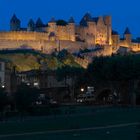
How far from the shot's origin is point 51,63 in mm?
122375

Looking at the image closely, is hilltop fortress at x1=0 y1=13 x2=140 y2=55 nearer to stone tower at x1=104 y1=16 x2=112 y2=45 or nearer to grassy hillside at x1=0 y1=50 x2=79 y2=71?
stone tower at x1=104 y1=16 x2=112 y2=45

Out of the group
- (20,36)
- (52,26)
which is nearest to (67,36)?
(52,26)

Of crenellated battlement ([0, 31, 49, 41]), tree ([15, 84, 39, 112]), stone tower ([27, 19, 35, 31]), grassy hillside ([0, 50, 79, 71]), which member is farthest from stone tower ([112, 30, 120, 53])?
tree ([15, 84, 39, 112])

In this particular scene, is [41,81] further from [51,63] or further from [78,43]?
[78,43]

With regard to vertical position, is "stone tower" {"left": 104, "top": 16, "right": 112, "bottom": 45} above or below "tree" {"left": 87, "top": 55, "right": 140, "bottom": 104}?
above

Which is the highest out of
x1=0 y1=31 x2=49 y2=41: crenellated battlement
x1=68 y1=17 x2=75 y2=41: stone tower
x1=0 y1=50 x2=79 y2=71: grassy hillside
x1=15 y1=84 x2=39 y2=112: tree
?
x1=68 y1=17 x2=75 y2=41: stone tower

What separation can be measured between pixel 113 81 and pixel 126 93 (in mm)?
2111

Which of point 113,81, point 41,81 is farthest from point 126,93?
point 41,81

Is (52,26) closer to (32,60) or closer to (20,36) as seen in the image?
(20,36)

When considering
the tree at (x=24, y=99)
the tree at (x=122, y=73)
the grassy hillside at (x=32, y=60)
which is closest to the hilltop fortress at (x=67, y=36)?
the grassy hillside at (x=32, y=60)

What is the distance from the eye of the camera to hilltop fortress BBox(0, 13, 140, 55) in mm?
136750

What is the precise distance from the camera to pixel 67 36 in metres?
148

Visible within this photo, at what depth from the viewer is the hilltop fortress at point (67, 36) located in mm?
136750

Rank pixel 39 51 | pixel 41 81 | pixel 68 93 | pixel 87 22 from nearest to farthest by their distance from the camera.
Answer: pixel 68 93
pixel 41 81
pixel 39 51
pixel 87 22
